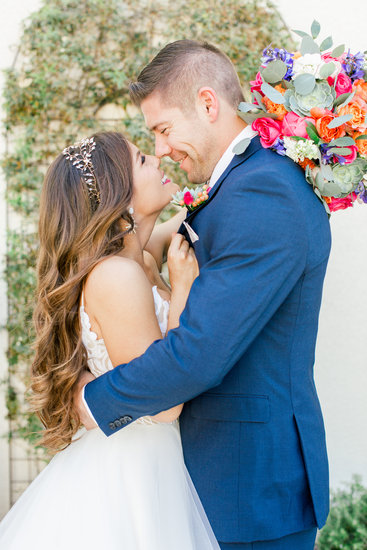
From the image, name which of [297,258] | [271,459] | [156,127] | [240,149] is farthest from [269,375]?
[156,127]

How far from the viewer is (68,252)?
2246mm

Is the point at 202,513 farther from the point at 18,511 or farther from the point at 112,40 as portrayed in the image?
the point at 112,40

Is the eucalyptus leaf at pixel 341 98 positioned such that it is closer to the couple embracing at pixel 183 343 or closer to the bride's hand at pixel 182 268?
the couple embracing at pixel 183 343

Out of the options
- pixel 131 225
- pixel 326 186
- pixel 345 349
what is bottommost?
pixel 345 349

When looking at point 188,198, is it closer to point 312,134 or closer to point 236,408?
point 312,134

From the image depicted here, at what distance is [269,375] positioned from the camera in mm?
1929

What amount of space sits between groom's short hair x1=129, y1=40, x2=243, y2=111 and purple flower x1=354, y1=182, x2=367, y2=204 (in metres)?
0.61

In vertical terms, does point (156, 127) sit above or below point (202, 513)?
above

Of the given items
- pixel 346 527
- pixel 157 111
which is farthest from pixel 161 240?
pixel 346 527

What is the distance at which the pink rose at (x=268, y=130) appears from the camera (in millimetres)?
1954

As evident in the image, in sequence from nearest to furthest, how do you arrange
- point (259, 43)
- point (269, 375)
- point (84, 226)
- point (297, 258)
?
point (297, 258) < point (269, 375) < point (84, 226) < point (259, 43)

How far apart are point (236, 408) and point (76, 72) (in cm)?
338

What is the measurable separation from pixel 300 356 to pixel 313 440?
31 cm

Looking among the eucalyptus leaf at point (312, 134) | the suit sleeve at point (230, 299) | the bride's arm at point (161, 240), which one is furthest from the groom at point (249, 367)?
the bride's arm at point (161, 240)
